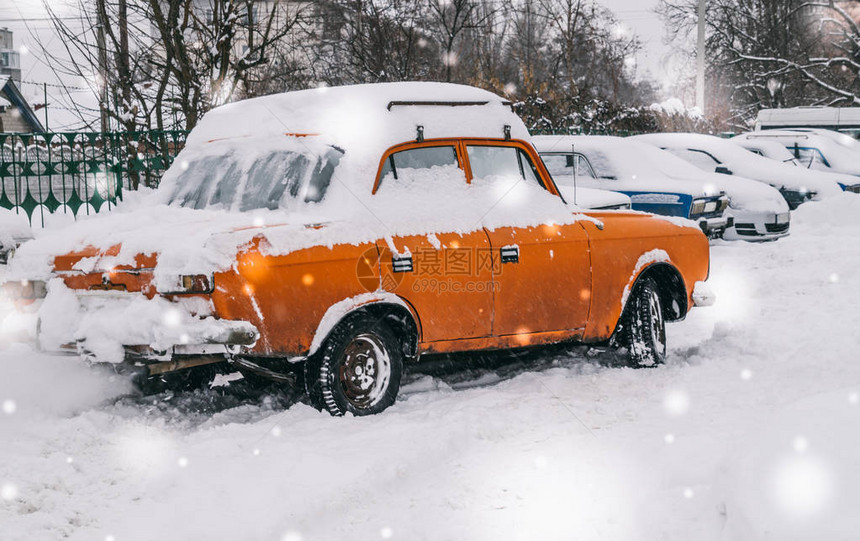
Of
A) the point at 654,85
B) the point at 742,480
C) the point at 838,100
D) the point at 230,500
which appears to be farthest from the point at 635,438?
the point at 654,85

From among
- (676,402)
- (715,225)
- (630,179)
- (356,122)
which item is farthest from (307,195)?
(715,225)

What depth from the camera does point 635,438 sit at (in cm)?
498

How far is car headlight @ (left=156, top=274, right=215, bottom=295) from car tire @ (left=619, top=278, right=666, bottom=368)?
3.36 metres

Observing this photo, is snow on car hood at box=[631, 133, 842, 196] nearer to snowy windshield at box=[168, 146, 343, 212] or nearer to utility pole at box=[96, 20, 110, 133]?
utility pole at box=[96, 20, 110, 133]

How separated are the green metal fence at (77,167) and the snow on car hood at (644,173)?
5.24 meters

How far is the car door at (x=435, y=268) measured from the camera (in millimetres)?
5457

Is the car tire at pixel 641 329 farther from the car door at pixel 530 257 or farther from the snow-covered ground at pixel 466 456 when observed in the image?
the car door at pixel 530 257

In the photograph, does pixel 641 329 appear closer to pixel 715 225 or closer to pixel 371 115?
pixel 371 115

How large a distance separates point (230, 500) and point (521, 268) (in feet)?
8.52

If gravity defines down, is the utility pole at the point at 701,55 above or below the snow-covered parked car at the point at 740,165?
above

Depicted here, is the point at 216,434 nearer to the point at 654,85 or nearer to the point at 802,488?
the point at 802,488

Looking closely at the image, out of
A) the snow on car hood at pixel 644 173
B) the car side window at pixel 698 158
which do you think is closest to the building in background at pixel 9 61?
the car side window at pixel 698 158

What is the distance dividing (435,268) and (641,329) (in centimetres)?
200

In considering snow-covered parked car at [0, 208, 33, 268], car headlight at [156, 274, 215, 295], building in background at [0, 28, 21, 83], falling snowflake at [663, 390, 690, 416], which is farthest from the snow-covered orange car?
building in background at [0, 28, 21, 83]
